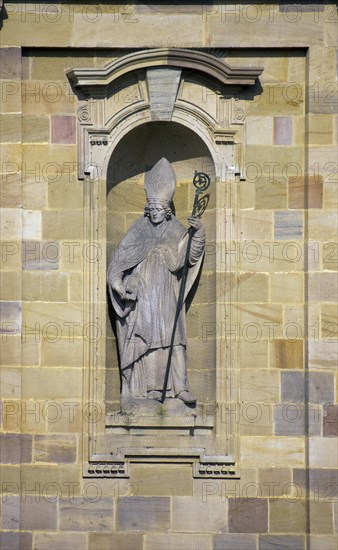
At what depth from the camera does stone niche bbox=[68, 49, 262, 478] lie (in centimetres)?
1828

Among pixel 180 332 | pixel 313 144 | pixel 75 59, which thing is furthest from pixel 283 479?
pixel 75 59

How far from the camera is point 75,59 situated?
18.5 metres

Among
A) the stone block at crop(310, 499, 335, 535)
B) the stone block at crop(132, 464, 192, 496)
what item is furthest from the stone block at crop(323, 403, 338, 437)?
the stone block at crop(132, 464, 192, 496)

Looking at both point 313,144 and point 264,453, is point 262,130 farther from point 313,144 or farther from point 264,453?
point 264,453

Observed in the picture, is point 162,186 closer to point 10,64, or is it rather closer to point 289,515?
point 10,64

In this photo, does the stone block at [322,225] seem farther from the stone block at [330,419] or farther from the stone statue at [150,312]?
the stone block at [330,419]

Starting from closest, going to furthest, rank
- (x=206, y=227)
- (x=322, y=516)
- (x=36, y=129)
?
(x=322, y=516) < (x=36, y=129) < (x=206, y=227)

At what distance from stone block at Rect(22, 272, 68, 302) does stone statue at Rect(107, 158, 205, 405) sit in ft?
1.47

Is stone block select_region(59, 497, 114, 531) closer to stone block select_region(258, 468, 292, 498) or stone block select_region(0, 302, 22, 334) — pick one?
stone block select_region(258, 468, 292, 498)

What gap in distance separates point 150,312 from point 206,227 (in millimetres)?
938

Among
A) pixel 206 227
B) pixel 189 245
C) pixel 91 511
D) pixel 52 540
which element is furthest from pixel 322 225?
pixel 52 540

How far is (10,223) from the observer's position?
18297 millimetres

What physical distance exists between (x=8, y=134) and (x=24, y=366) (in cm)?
209

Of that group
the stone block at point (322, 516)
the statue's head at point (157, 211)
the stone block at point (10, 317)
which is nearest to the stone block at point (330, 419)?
the stone block at point (322, 516)
